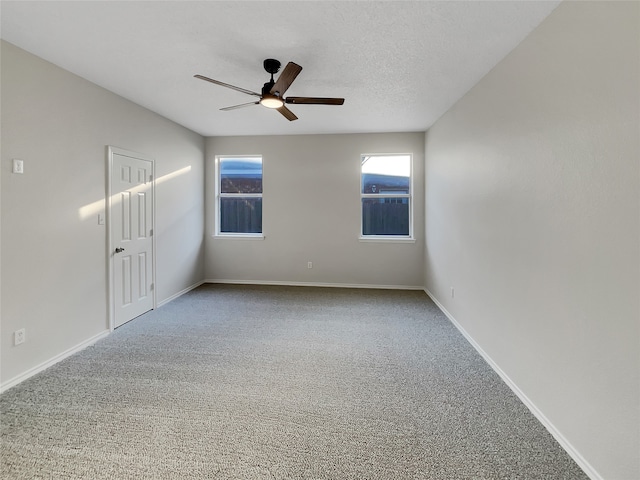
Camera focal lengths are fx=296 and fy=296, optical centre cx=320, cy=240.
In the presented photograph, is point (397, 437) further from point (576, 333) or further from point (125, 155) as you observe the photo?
point (125, 155)

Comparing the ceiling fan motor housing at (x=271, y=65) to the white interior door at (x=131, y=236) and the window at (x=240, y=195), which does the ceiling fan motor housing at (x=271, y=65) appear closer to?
the white interior door at (x=131, y=236)

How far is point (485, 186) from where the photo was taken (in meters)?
2.68

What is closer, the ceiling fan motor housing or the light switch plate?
the light switch plate

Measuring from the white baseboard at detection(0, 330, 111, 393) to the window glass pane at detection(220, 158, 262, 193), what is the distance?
3.02 meters

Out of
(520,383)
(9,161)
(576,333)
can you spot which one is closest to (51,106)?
(9,161)

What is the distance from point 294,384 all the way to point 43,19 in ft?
10.1

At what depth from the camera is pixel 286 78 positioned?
7.71 feet

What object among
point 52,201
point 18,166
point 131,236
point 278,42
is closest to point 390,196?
point 278,42

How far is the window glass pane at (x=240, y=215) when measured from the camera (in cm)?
534

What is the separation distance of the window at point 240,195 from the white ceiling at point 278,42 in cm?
191

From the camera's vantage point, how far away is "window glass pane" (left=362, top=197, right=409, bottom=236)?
5.11 m

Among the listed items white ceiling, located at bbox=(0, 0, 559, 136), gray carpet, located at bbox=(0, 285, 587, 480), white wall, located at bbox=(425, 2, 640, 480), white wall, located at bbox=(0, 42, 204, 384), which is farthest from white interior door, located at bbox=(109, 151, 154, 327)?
white wall, located at bbox=(425, 2, 640, 480)

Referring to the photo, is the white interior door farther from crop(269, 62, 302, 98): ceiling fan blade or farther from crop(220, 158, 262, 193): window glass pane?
crop(269, 62, 302, 98): ceiling fan blade

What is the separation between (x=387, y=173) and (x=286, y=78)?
10.1ft
